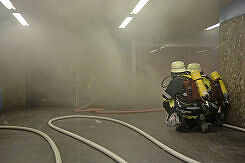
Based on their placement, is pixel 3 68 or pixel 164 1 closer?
pixel 164 1

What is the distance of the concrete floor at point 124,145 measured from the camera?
234 cm

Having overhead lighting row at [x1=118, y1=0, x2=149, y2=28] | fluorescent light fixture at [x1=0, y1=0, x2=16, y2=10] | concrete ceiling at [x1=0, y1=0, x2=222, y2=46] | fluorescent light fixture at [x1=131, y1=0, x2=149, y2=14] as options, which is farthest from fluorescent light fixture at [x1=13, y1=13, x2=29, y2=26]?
fluorescent light fixture at [x1=131, y1=0, x2=149, y2=14]

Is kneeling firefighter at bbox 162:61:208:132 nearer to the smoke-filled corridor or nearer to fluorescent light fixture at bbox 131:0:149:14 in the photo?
the smoke-filled corridor

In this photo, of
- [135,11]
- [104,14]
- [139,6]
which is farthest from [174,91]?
[104,14]

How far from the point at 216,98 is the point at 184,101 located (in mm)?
686

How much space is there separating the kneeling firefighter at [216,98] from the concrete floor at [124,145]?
0.21m

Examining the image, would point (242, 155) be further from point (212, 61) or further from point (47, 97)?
point (212, 61)

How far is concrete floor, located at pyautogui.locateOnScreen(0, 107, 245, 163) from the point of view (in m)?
2.34

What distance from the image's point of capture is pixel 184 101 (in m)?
3.42

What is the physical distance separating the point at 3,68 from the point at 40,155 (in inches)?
192

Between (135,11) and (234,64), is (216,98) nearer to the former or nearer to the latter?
(234,64)

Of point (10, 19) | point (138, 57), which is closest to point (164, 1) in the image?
point (10, 19)

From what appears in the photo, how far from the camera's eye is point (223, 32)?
408cm

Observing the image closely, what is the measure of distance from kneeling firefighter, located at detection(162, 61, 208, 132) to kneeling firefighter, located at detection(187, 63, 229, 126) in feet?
0.98
